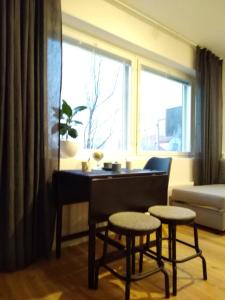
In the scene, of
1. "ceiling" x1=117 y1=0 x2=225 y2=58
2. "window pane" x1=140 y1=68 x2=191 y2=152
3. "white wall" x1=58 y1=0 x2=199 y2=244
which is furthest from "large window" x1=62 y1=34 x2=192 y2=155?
"ceiling" x1=117 y1=0 x2=225 y2=58

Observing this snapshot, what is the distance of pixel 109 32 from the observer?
261 centimetres

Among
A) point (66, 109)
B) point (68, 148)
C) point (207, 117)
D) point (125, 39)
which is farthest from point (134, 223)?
point (207, 117)

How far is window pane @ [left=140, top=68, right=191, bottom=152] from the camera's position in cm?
331

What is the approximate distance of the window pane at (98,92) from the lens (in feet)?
8.58

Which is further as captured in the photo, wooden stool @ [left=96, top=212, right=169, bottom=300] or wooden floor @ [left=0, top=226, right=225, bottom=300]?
wooden floor @ [left=0, top=226, right=225, bottom=300]

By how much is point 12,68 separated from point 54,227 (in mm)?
1324

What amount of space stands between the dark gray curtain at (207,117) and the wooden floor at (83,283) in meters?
1.81

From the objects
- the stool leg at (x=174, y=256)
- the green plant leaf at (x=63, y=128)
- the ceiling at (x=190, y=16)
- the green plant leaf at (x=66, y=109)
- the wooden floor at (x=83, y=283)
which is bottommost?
the wooden floor at (x=83, y=283)

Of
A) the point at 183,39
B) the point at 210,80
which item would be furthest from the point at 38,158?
the point at 210,80

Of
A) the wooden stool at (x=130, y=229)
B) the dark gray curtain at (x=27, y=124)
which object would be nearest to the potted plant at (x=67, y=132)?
the dark gray curtain at (x=27, y=124)

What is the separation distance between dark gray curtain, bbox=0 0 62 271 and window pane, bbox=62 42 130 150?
0.57m

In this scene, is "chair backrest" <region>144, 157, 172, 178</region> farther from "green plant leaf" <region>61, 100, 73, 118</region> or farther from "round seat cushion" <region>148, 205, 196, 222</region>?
"green plant leaf" <region>61, 100, 73, 118</region>

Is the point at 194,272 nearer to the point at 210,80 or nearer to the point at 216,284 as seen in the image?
the point at 216,284

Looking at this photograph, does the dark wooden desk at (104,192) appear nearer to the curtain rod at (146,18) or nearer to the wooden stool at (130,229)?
the wooden stool at (130,229)
